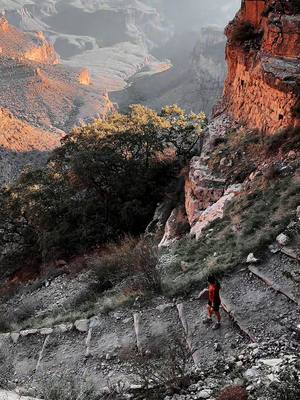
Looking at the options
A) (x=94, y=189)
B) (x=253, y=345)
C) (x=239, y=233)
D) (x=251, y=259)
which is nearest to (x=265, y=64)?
(x=239, y=233)

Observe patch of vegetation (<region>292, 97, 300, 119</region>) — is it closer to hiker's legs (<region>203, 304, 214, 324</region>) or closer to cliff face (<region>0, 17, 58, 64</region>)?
hiker's legs (<region>203, 304, 214, 324</region>)

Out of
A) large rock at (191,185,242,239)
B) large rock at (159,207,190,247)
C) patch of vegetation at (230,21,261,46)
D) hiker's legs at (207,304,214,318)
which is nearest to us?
hiker's legs at (207,304,214,318)

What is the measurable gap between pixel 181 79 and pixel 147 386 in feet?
606

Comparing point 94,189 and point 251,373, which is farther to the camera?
point 94,189

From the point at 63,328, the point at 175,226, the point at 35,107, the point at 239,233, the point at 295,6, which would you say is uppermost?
the point at 295,6

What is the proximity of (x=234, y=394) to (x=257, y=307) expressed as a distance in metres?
2.39

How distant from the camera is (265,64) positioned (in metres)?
15.3

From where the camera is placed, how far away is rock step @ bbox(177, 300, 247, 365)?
282 inches

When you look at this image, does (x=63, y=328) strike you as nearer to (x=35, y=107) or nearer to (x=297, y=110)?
(x=297, y=110)

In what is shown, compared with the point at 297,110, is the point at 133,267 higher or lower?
lower

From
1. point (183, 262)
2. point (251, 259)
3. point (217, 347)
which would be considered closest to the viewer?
point (217, 347)

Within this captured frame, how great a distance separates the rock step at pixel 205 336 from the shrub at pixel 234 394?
1.11 meters

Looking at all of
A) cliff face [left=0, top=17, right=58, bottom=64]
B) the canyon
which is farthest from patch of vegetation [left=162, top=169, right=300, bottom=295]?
cliff face [left=0, top=17, right=58, bottom=64]

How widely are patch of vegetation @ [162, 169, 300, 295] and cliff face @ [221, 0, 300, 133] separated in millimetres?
3028
